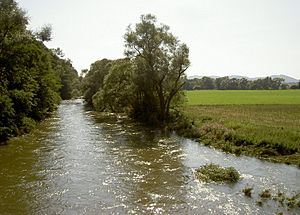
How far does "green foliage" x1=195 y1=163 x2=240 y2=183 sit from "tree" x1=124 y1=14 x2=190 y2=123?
23.4 meters

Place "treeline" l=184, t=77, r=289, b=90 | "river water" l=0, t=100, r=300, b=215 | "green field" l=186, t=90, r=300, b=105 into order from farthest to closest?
"treeline" l=184, t=77, r=289, b=90 < "green field" l=186, t=90, r=300, b=105 < "river water" l=0, t=100, r=300, b=215

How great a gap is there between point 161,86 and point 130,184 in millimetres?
26499

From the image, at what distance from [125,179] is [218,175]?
515cm

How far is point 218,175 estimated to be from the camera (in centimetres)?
1903

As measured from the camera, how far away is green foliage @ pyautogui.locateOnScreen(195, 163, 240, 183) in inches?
737

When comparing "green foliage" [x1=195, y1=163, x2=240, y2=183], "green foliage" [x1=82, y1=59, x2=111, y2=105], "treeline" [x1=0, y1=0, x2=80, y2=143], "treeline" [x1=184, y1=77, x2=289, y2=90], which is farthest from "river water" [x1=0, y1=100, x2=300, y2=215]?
"treeline" [x1=184, y1=77, x2=289, y2=90]

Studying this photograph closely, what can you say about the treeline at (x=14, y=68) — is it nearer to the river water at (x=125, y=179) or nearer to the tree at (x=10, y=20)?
the tree at (x=10, y=20)

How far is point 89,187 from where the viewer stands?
17.5 m

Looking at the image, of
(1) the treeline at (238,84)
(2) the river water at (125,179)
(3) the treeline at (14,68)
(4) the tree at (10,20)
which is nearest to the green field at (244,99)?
(3) the treeline at (14,68)

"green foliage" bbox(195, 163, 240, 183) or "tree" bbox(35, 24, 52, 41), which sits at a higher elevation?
"tree" bbox(35, 24, 52, 41)

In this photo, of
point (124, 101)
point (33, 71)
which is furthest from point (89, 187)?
point (124, 101)

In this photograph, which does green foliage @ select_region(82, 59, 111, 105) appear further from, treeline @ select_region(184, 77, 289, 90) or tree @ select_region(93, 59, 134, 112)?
treeline @ select_region(184, 77, 289, 90)

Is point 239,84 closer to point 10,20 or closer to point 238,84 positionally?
point 238,84

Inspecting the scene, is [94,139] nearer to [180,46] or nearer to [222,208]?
[180,46]
